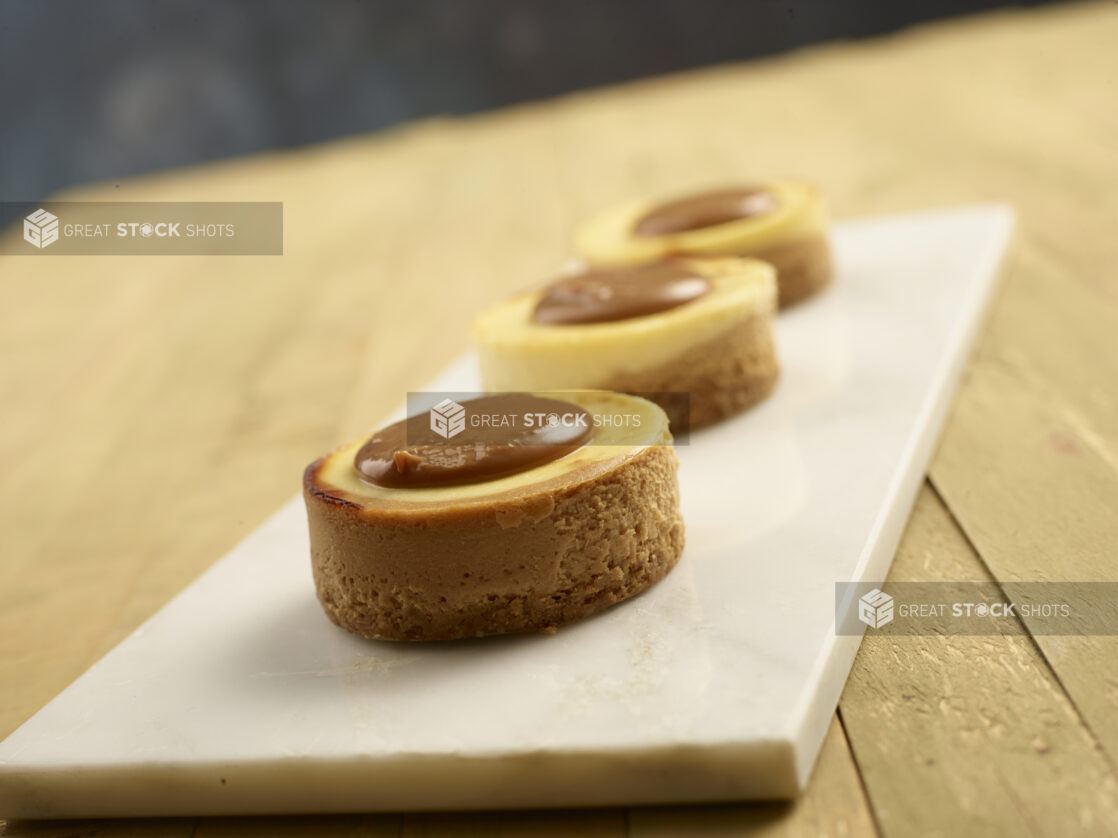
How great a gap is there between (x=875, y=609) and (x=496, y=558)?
1.67 feet

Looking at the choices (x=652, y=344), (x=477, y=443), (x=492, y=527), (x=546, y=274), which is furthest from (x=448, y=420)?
(x=546, y=274)

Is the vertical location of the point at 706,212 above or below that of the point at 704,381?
above

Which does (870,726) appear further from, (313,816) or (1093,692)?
(313,816)

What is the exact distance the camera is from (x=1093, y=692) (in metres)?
1.38

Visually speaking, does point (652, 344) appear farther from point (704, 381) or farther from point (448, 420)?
point (448, 420)

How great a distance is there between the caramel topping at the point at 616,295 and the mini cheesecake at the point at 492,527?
656 millimetres

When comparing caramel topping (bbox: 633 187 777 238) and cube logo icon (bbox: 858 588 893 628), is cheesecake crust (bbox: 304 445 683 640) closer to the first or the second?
cube logo icon (bbox: 858 588 893 628)

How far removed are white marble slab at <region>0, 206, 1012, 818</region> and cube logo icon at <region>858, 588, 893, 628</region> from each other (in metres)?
0.03

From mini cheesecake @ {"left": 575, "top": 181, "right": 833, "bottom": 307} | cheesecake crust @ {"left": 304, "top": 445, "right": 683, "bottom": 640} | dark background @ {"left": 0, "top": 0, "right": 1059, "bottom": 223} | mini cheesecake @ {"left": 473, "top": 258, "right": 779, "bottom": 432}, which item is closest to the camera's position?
cheesecake crust @ {"left": 304, "top": 445, "right": 683, "bottom": 640}

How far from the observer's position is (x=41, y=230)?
509 centimetres

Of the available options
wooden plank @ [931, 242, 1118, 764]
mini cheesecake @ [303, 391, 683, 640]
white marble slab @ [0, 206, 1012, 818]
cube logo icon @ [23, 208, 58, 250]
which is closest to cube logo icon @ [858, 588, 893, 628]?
white marble slab @ [0, 206, 1012, 818]

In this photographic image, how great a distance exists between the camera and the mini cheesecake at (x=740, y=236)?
2.93m

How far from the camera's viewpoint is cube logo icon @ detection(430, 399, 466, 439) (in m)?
1.77

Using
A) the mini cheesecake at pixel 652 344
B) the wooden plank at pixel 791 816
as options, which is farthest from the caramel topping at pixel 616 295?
the wooden plank at pixel 791 816
